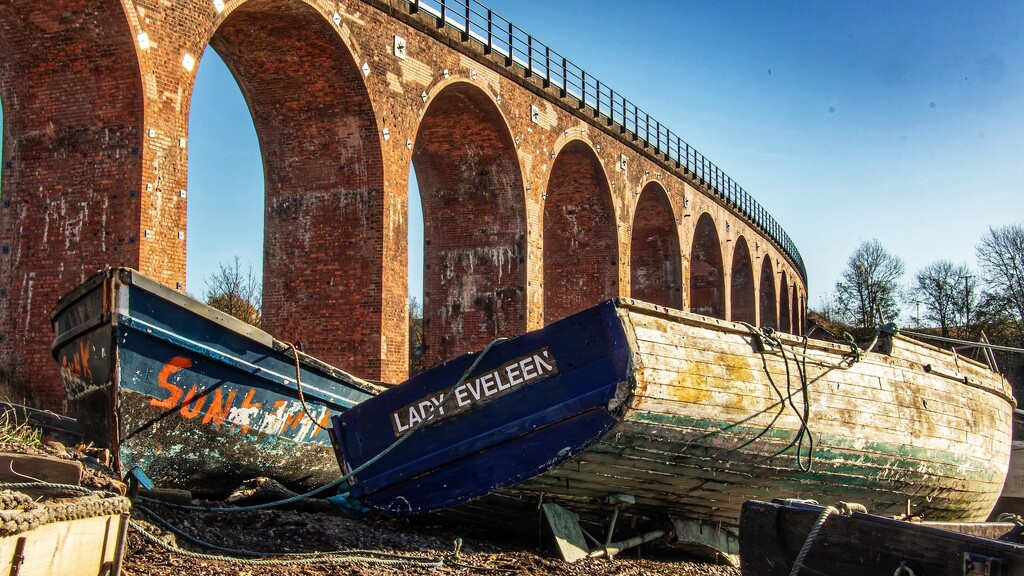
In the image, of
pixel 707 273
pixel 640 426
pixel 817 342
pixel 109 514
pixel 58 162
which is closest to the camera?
pixel 109 514

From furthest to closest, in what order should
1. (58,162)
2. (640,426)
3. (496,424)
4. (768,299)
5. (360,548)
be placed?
(768,299), (58,162), (496,424), (360,548), (640,426)

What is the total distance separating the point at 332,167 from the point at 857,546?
10.5m

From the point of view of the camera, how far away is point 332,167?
13.3m

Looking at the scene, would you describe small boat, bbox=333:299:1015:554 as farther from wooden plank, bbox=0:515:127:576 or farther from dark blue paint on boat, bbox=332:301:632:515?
wooden plank, bbox=0:515:127:576

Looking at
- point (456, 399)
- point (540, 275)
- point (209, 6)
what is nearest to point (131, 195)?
point (209, 6)

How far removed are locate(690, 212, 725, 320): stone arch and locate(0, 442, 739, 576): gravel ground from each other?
76.6 feet

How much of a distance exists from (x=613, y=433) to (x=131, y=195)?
600 cm

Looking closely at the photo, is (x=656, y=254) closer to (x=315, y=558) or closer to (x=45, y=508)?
(x=315, y=558)

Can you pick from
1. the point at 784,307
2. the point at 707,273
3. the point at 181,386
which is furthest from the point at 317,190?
the point at 784,307

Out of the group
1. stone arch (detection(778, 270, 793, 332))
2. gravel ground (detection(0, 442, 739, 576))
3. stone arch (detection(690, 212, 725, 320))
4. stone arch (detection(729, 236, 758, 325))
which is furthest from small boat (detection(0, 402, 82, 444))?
stone arch (detection(778, 270, 793, 332))

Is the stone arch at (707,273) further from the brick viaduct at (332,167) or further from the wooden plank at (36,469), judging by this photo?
the wooden plank at (36,469)

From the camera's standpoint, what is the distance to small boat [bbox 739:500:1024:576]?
3684 mm

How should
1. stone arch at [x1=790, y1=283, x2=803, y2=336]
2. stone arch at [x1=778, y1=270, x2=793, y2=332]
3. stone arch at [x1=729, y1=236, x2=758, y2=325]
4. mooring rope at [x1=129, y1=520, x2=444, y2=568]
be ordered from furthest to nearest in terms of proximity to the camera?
stone arch at [x1=790, y1=283, x2=803, y2=336]
stone arch at [x1=778, y1=270, x2=793, y2=332]
stone arch at [x1=729, y1=236, x2=758, y2=325]
mooring rope at [x1=129, y1=520, x2=444, y2=568]

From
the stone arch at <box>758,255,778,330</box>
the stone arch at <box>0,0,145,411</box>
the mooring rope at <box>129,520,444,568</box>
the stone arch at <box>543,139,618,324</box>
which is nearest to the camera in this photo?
the mooring rope at <box>129,520,444,568</box>
